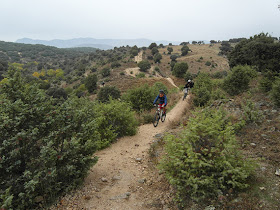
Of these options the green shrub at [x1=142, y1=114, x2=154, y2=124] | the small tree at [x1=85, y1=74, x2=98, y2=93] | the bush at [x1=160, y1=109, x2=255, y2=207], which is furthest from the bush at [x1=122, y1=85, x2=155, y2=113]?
the small tree at [x1=85, y1=74, x2=98, y2=93]

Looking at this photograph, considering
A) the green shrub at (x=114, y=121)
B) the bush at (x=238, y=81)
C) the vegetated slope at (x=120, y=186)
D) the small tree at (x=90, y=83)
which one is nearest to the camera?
the vegetated slope at (x=120, y=186)

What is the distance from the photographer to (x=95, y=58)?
221 ft

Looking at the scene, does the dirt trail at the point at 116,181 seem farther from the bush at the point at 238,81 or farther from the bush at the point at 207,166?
the bush at the point at 238,81

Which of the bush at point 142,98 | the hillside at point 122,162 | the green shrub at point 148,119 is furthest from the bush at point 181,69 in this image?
the hillside at point 122,162

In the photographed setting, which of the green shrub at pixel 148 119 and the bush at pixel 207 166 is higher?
the bush at pixel 207 166

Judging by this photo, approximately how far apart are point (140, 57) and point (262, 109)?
56585 mm

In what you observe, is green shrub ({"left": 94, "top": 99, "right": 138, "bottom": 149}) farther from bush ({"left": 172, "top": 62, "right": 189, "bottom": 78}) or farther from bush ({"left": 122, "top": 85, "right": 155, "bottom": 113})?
bush ({"left": 172, "top": 62, "right": 189, "bottom": 78})

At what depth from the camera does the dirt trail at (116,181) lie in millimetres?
4023

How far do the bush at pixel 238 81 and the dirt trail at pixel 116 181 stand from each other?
8.51 meters

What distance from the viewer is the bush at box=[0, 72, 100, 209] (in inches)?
134

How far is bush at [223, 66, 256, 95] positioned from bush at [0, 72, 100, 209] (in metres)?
11.6

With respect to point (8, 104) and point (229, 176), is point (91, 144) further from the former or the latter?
point (229, 176)

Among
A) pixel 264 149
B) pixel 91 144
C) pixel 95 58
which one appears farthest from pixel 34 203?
pixel 95 58

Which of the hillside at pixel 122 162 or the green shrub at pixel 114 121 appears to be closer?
the hillside at pixel 122 162
